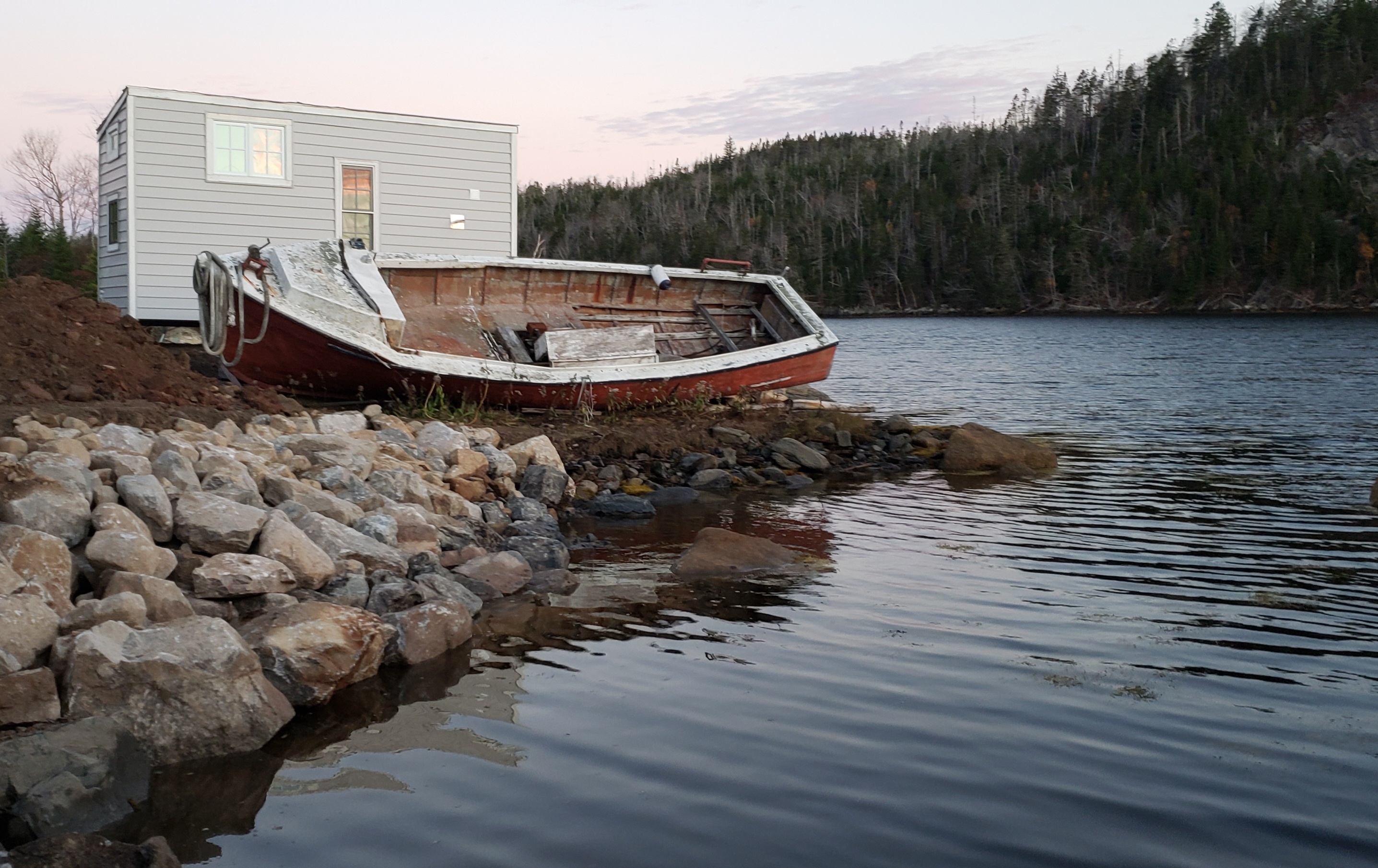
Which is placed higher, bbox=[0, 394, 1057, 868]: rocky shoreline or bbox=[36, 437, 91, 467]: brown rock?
bbox=[36, 437, 91, 467]: brown rock

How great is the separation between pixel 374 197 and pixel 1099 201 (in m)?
94.5

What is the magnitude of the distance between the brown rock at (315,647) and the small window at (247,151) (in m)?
12.0

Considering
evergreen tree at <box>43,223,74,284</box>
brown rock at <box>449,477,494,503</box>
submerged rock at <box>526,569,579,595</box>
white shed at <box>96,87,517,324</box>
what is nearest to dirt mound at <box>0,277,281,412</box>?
brown rock at <box>449,477,494,503</box>

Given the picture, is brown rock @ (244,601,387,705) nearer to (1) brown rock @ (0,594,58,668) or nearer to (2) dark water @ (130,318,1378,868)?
(2) dark water @ (130,318,1378,868)

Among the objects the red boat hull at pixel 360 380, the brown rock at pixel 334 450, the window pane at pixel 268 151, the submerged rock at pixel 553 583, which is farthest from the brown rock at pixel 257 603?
the window pane at pixel 268 151

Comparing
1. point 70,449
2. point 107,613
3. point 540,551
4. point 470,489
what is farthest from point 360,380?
point 107,613

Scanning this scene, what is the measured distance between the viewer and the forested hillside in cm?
8269

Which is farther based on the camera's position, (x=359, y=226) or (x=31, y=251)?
(x=31, y=251)

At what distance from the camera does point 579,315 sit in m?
15.1

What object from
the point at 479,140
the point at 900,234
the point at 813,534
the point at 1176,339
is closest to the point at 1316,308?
the point at 1176,339

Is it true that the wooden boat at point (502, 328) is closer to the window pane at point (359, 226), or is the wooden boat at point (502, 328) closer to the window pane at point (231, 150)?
the window pane at point (359, 226)

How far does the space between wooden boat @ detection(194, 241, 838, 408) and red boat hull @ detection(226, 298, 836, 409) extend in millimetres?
16

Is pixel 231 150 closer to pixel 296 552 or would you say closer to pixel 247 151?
pixel 247 151

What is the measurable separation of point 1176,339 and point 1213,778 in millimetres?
46975
